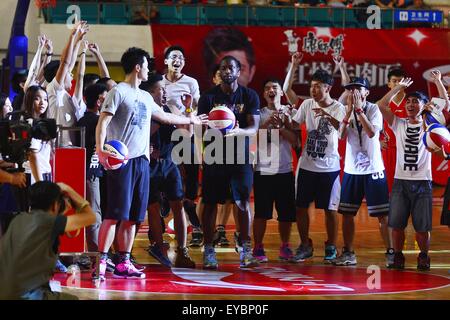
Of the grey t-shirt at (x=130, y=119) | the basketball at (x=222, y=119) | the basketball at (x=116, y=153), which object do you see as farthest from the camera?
the basketball at (x=222, y=119)

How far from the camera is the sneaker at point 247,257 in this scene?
29.1ft

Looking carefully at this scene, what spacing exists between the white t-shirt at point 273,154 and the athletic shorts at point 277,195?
0.22 feet

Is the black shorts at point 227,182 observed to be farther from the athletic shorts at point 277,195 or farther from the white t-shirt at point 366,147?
the white t-shirt at point 366,147

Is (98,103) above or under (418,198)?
above

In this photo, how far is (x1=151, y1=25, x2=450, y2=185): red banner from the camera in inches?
691

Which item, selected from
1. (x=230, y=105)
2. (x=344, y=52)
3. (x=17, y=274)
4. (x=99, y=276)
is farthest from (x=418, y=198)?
(x=344, y=52)

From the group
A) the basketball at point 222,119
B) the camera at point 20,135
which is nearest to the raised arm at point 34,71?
the basketball at point 222,119

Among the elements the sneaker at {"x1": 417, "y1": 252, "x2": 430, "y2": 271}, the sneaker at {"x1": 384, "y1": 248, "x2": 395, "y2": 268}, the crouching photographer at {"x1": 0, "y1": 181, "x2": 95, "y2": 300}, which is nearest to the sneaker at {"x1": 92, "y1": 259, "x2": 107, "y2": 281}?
the crouching photographer at {"x1": 0, "y1": 181, "x2": 95, "y2": 300}

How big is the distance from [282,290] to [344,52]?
11.1m

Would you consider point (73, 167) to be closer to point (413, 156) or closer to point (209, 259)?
point (209, 259)

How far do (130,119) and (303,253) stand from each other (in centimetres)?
247

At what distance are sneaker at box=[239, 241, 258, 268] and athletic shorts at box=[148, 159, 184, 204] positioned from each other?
0.77 m
